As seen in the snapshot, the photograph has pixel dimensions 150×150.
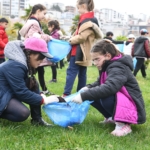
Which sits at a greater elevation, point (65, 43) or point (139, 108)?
point (65, 43)

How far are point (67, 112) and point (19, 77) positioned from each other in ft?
1.90

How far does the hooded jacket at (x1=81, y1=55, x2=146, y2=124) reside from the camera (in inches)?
108

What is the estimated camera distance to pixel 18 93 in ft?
9.01

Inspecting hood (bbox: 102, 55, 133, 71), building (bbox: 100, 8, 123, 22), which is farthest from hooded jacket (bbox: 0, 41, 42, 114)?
building (bbox: 100, 8, 123, 22)

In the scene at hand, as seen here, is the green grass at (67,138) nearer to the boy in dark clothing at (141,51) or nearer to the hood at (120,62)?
the hood at (120,62)

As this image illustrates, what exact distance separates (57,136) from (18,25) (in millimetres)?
21702

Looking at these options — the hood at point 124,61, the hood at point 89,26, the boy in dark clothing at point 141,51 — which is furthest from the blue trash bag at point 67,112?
the boy in dark clothing at point 141,51

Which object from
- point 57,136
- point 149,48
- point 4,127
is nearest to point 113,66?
point 57,136

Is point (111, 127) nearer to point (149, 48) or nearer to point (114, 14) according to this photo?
point (149, 48)

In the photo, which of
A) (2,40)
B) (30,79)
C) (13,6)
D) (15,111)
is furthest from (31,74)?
(13,6)

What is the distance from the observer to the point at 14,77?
8.87 feet

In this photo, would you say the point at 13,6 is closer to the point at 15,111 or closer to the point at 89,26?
the point at 89,26

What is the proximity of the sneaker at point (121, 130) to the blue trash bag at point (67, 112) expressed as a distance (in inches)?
14.7

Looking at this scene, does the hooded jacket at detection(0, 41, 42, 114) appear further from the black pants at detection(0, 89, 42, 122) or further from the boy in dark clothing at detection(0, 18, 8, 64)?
the boy in dark clothing at detection(0, 18, 8, 64)
